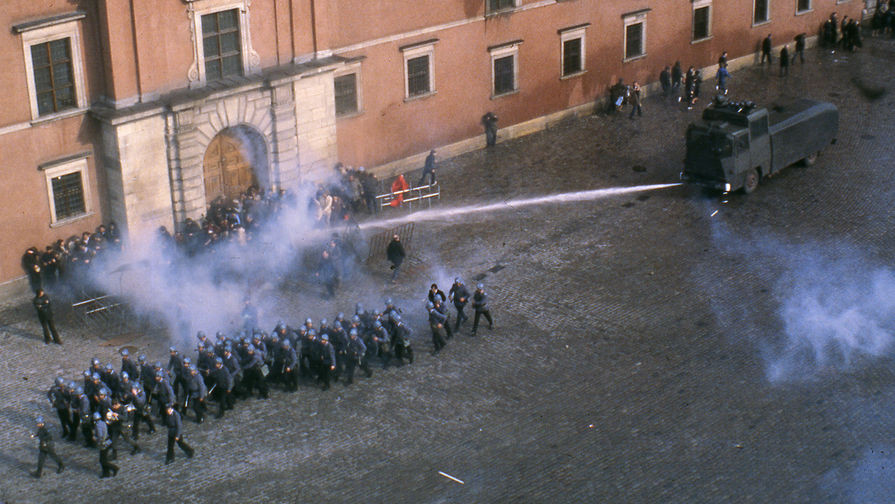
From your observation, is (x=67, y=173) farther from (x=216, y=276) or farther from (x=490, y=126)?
(x=490, y=126)

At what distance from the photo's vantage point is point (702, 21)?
182ft

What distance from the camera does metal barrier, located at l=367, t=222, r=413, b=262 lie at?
41.2 metres

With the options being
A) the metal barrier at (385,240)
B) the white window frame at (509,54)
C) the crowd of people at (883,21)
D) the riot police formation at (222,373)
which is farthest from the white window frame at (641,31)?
the riot police formation at (222,373)

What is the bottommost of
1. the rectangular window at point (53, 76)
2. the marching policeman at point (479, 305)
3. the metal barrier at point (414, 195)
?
the marching policeman at point (479, 305)

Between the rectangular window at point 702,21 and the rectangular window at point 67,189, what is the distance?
26.2 m

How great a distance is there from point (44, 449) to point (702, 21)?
34.1 m

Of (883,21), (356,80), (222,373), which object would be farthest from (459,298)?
(883,21)

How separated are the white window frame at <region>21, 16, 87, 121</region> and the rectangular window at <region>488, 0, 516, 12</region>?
50.5 feet

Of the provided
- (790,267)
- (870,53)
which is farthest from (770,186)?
(870,53)

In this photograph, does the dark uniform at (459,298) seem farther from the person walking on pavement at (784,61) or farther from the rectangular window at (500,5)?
the person walking on pavement at (784,61)

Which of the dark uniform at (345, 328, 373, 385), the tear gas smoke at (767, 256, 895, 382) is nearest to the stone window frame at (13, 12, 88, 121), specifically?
the dark uniform at (345, 328, 373, 385)

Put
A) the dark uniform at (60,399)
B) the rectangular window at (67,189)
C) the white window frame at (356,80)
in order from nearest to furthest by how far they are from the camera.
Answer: the dark uniform at (60,399) → the rectangular window at (67,189) → the white window frame at (356,80)

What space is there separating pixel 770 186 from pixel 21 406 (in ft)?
82.0

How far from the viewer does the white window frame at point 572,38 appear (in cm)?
5050
